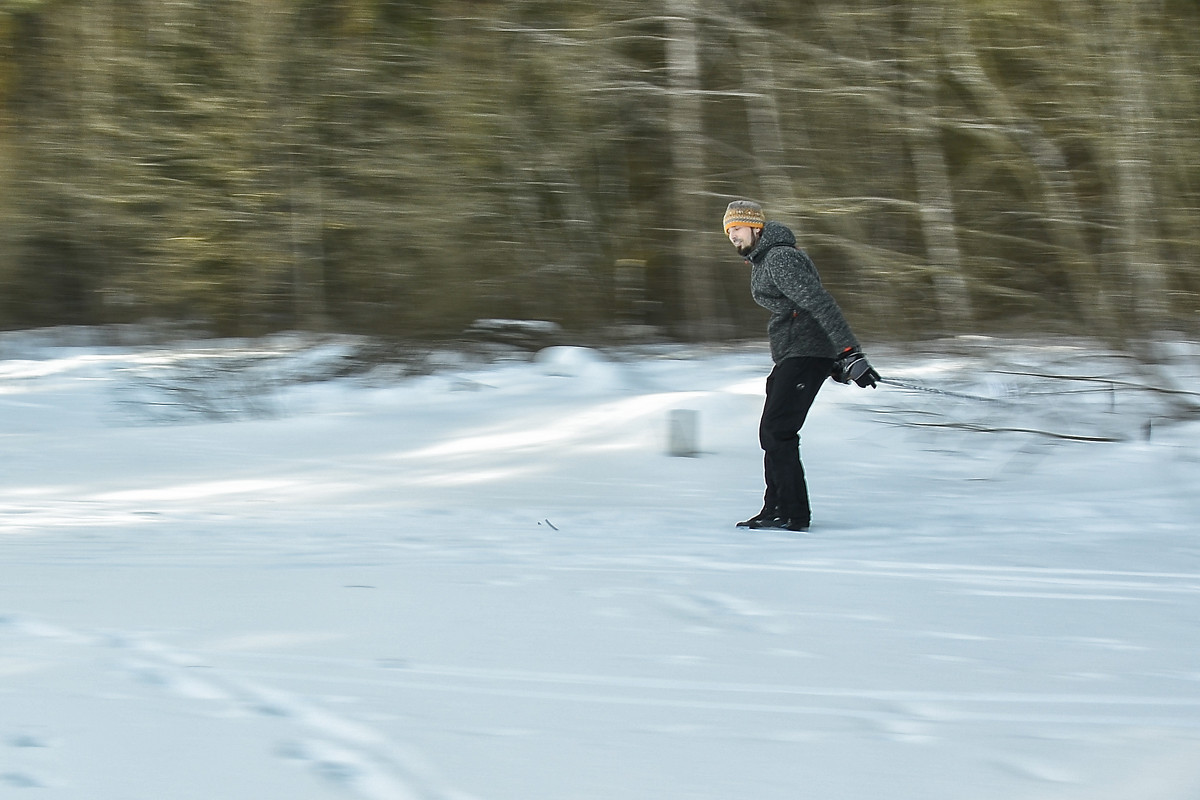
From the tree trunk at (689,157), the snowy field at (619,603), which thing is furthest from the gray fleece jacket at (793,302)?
the tree trunk at (689,157)

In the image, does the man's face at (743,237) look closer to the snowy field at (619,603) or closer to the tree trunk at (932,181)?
the snowy field at (619,603)

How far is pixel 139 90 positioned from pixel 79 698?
12546mm

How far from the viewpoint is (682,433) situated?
26.5 ft

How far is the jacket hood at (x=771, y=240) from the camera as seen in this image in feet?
18.5

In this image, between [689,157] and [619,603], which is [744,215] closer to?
[619,603]

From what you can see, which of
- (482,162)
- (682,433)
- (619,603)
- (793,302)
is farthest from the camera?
(482,162)

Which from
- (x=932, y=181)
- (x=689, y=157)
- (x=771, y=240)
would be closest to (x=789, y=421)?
(x=771, y=240)

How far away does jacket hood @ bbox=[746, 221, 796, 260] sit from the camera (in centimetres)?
565

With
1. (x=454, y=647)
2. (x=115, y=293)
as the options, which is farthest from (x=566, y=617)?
(x=115, y=293)

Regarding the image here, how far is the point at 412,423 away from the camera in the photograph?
9.45 m

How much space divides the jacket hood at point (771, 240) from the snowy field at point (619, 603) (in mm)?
1383

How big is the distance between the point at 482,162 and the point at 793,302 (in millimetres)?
8470

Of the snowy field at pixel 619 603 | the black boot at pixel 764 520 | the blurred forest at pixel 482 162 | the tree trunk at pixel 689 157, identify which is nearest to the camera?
the snowy field at pixel 619 603

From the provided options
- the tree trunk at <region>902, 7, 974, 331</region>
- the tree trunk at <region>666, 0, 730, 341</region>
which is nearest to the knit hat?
the tree trunk at <region>902, 7, 974, 331</region>
